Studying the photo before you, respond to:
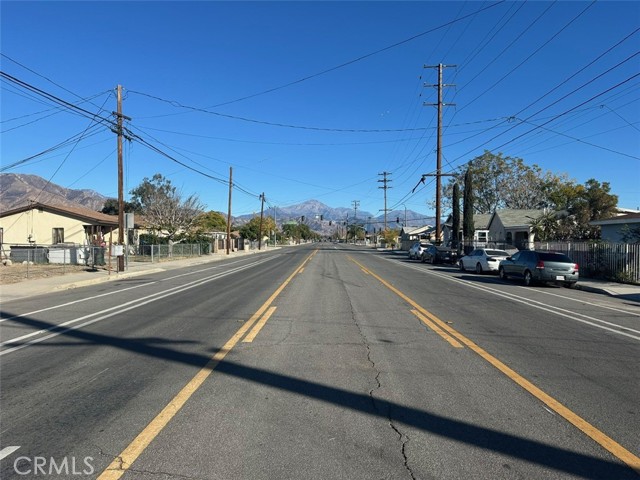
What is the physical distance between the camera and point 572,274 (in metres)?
19.8

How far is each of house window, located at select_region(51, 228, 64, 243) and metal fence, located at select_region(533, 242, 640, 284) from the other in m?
37.6

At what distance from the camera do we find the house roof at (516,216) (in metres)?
45.9

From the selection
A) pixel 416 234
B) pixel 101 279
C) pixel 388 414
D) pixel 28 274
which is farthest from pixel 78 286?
pixel 416 234

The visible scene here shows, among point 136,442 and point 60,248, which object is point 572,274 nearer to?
point 136,442

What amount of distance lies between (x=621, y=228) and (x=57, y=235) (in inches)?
1628

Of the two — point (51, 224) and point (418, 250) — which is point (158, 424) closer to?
point (51, 224)

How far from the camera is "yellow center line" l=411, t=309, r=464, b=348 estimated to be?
8.23m

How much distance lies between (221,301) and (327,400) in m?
8.97

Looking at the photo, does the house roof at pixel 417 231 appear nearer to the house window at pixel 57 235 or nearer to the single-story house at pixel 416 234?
the single-story house at pixel 416 234

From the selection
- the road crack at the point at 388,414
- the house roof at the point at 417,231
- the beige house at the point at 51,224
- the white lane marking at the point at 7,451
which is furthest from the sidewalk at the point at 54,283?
the house roof at the point at 417,231

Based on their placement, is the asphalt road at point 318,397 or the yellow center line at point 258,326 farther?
the yellow center line at point 258,326

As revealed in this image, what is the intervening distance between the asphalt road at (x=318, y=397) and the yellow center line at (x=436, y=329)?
47mm

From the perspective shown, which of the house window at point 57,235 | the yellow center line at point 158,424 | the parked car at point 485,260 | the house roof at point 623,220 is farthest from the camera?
the house window at point 57,235

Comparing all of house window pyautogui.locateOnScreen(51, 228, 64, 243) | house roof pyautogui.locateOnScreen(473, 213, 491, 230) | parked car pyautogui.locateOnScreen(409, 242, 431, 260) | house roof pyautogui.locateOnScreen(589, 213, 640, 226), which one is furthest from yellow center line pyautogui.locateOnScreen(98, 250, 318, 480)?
house roof pyautogui.locateOnScreen(473, 213, 491, 230)
